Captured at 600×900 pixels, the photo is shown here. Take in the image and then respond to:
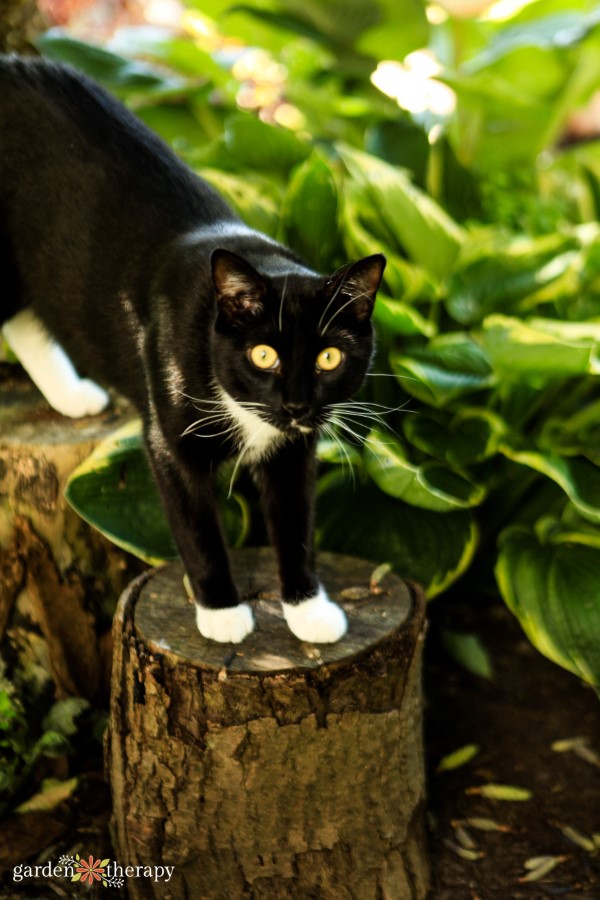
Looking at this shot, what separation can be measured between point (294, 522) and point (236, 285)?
0.38m

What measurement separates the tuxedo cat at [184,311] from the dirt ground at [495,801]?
1.52 feet

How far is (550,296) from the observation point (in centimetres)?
174

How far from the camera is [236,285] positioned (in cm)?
107

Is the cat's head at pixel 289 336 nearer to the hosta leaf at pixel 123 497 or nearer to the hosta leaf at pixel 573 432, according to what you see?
the hosta leaf at pixel 123 497

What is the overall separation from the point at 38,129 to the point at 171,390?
1.67 feet

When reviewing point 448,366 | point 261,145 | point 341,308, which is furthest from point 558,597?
point 261,145

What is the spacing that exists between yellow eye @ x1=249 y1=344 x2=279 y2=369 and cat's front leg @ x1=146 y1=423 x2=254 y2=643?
0.66ft

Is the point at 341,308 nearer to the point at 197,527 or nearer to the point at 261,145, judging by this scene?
the point at 197,527

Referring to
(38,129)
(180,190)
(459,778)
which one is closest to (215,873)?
(459,778)

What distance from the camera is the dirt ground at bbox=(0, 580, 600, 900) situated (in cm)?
134

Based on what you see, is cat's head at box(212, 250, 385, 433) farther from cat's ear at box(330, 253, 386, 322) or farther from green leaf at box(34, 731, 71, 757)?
green leaf at box(34, 731, 71, 757)

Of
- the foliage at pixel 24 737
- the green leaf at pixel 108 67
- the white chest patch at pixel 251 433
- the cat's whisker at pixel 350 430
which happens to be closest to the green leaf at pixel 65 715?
the foliage at pixel 24 737

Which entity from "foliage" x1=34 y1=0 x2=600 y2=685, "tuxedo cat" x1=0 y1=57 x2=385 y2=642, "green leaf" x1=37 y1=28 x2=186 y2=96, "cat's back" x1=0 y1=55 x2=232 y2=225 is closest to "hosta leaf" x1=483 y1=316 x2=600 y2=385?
"foliage" x1=34 y1=0 x2=600 y2=685

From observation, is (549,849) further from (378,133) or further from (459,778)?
(378,133)
